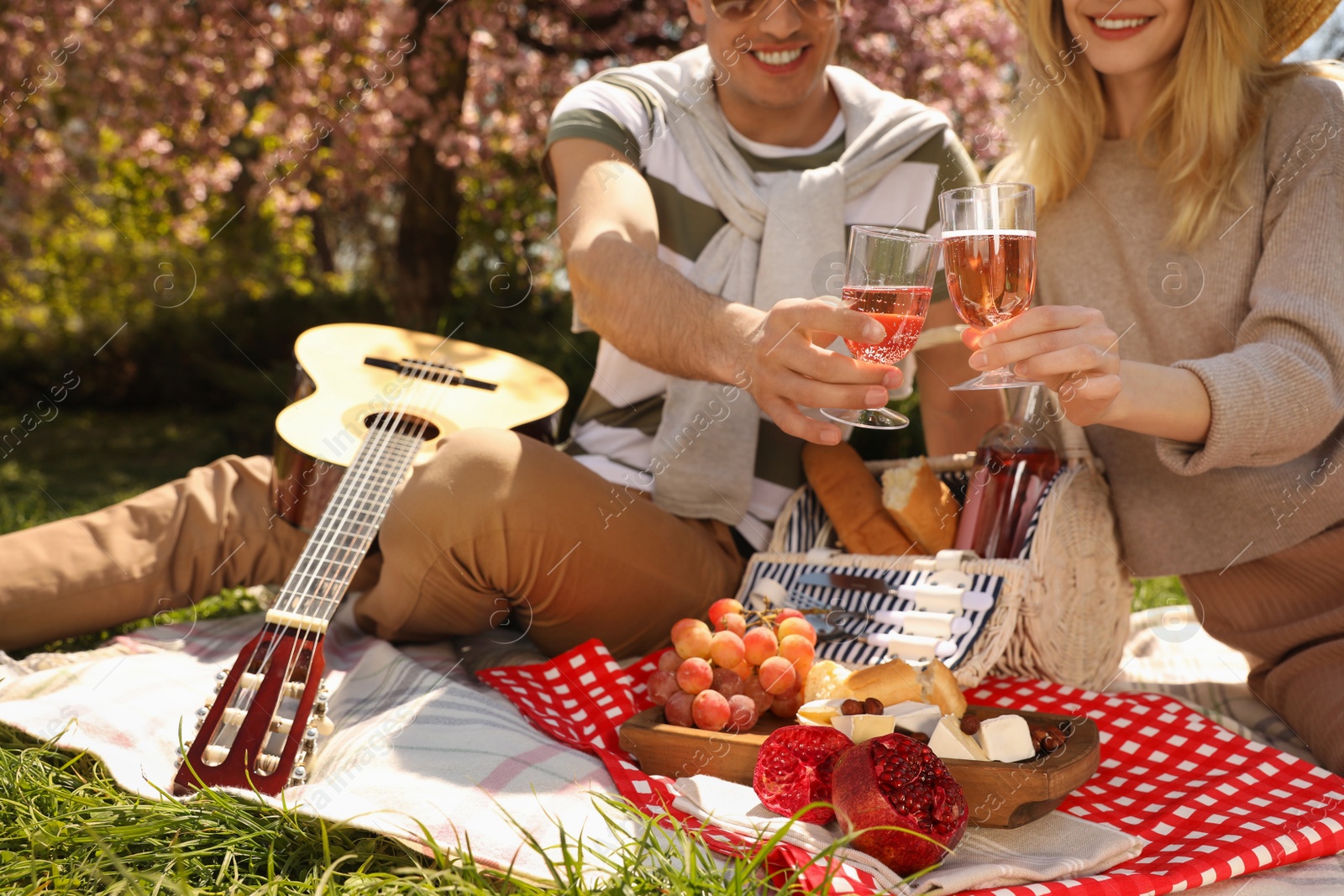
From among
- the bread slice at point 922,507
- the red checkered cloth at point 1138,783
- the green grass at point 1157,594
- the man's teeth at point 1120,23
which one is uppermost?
the man's teeth at point 1120,23

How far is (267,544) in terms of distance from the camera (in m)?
2.70

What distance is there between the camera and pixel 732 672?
6.29 feet

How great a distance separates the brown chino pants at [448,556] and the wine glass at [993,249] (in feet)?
3.20

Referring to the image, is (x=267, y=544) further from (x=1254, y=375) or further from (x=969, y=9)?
(x=969, y=9)

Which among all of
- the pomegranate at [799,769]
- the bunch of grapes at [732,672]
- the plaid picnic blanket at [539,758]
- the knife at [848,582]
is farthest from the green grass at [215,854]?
the knife at [848,582]

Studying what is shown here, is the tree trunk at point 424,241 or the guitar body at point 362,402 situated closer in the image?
the guitar body at point 362,402

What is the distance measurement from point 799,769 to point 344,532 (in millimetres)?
1072

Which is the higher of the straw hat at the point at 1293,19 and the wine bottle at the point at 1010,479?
the straw hat at the point at 1293,19

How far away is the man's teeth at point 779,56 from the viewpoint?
8.52ft

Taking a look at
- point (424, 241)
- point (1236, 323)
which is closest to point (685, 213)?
point (1236, 323)

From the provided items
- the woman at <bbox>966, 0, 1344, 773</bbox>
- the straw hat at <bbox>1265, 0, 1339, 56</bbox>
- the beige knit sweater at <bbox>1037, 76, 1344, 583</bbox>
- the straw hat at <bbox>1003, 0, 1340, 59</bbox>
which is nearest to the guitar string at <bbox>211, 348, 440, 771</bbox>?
the woman at <bbox>966, 0, 1344, 773</bbox>

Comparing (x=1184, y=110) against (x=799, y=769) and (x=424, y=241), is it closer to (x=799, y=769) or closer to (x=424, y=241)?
(x=799, y=769)

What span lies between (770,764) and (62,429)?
26.7 ft

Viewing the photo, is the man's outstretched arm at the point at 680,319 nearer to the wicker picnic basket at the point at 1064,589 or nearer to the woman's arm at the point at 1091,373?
the woman's arm at the point at 1091,373
